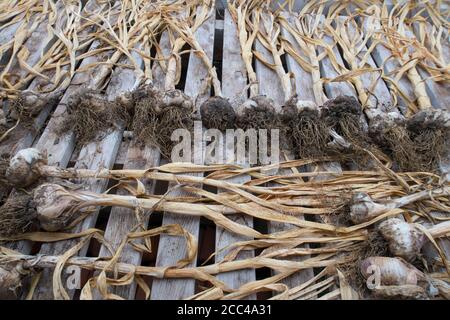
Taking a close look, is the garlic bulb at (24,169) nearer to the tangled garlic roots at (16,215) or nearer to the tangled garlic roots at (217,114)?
the tangled garlic roots at (16,215)

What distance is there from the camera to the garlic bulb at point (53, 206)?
1319mm

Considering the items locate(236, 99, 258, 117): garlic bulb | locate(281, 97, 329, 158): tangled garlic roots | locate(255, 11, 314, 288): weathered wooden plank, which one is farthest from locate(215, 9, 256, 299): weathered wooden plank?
locate(281, 97, 329, 158): tangled garlic roots

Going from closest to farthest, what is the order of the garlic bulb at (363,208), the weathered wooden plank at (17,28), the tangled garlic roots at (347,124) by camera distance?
→ 1. the garlic bulb at (363,208)
2. the tangled garlic roots at (347,124)
3. the weathered wooden plank at (17,28)

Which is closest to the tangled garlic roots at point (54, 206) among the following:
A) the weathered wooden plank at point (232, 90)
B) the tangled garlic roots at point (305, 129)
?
the weathered wooden plank at point (232, 90)

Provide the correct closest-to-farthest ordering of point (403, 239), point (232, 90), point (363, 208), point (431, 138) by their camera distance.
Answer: point (403, 239) → point (363, 208) → point (431, 138) → point (232, 90)

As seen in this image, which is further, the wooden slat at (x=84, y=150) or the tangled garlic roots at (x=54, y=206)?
the wooden slat at (x=84, y=150)

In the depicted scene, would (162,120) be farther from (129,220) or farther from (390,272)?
(390,272)

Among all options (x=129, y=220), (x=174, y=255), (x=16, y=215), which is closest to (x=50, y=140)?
(x=16, y=215)

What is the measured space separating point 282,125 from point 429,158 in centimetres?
76

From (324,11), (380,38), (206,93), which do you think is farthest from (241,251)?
(324,11)

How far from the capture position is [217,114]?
1753 mm

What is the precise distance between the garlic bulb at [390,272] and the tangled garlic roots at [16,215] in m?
1.29

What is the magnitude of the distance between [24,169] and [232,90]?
1230mm

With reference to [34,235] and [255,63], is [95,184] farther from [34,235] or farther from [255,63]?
[255,63]
